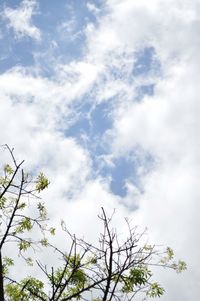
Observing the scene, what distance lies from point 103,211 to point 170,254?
2751 mm

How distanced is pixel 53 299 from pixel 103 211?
1.98 m

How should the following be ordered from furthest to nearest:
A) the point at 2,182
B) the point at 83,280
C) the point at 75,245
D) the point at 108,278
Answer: the point at 2,182 → the point at 83,280 → the point at 75,245 → the point at 108,278

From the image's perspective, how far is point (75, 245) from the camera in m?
7.67

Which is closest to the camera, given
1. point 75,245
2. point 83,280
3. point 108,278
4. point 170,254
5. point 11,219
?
point 108,278

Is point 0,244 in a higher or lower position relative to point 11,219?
lower

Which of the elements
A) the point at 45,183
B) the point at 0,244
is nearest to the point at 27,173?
the point at 45,183

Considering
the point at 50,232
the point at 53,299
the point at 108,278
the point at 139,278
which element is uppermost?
the point at 50,232

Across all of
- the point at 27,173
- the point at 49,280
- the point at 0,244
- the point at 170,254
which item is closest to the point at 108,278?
the point at 49,280

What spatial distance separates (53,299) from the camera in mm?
7320

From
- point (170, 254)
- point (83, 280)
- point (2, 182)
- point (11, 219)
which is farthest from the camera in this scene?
point (2, 182)

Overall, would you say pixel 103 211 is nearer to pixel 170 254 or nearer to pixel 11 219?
pixel 170 254

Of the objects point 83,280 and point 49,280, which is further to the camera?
point 83,280

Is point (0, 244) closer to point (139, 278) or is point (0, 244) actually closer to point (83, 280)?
point (83, 280)

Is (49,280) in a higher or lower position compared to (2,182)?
lower
